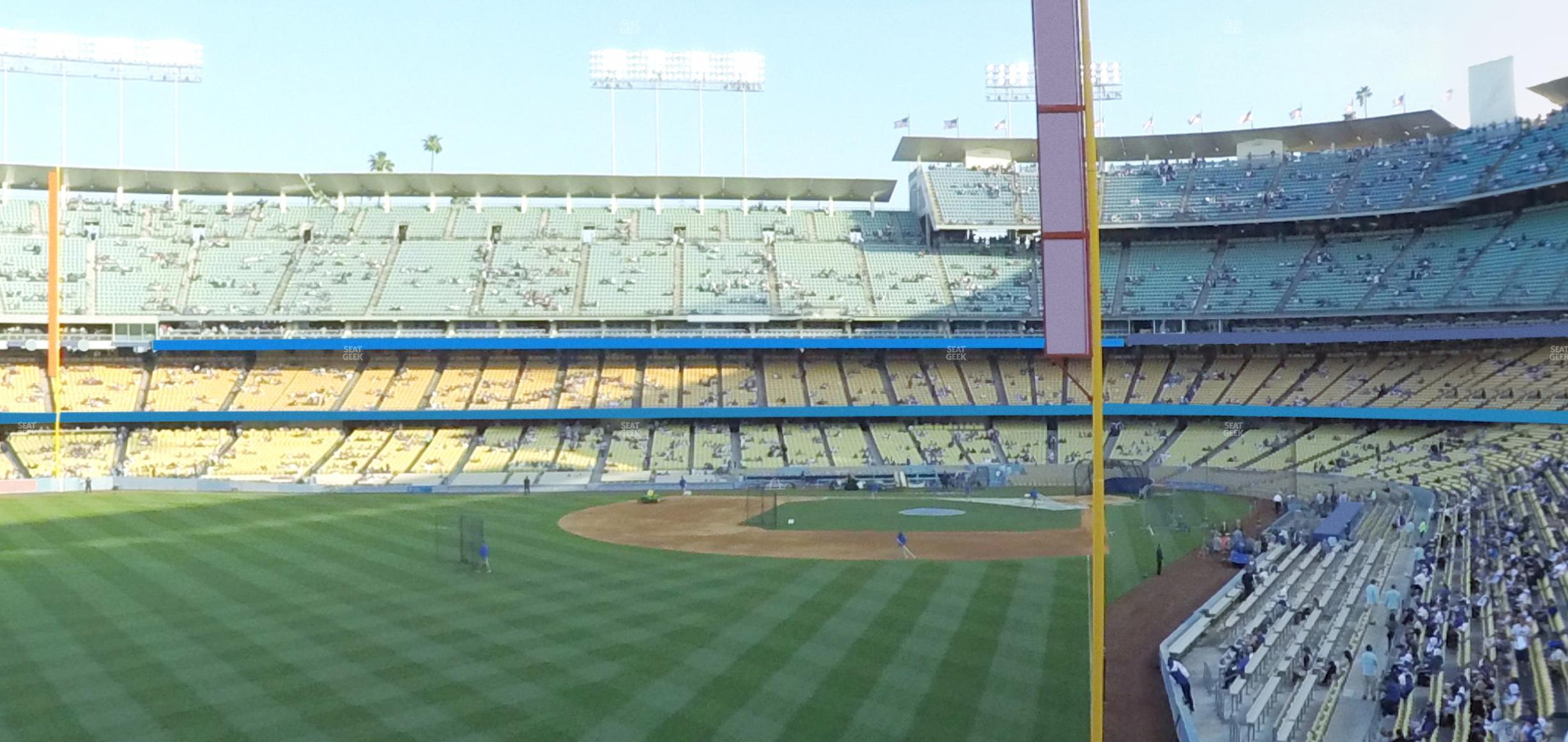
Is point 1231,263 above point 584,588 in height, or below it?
above

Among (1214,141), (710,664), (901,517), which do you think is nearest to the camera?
(710,664)

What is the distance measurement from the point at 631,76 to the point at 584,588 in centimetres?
5546

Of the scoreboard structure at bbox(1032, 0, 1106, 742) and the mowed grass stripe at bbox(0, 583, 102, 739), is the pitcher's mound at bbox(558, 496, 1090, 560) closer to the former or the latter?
the mowed grass stripe at bbox(0, 583, 102, 739)

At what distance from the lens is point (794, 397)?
6306 centimetres

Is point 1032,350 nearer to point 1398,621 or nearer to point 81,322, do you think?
point 1398,621

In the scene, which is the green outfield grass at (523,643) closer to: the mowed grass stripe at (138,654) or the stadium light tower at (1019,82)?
the mowed grass stripe at (138,654)

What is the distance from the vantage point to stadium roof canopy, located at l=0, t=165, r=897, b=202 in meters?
69.6

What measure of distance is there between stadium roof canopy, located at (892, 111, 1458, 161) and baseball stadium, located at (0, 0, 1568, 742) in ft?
1.51

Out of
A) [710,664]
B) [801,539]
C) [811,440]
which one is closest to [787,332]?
[811,440]

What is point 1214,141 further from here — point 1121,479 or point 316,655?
point 316,655

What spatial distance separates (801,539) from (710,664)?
1583cm

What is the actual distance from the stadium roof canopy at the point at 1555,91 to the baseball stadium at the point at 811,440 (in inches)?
8.3

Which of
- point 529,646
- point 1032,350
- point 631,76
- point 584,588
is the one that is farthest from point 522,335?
point 529,646

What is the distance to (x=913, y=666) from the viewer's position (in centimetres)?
2005
